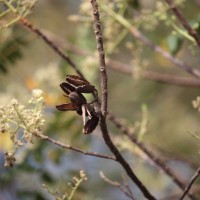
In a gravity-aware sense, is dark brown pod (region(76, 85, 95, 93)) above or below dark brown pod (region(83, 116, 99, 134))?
above

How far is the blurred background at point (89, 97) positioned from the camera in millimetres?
1342

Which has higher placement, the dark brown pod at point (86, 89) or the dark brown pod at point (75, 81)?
the dark brown pod at point (75, 81)

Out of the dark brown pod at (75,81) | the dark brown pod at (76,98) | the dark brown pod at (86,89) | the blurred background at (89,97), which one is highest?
the dark brown pod at (75,81)

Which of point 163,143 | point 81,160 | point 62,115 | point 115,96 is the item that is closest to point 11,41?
point 62,115

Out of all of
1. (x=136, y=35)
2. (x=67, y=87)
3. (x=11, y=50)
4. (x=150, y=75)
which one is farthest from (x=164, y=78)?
(x=67, y=87)

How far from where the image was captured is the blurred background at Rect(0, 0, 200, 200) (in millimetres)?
1342

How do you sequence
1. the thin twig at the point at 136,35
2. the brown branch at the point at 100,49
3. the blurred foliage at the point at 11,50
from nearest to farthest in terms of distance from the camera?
the brown branch at the point at 100,49 → the thin twig at the point at 136,35 → the blurred foliage at the point at 11,50

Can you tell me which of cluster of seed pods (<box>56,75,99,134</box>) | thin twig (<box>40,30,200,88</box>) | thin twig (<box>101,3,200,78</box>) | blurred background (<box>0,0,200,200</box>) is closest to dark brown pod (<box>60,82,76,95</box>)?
cluster of seed pods (<box>56,75,99,134</box>)

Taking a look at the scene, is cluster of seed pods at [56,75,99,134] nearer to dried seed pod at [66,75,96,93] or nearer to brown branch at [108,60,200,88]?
dried seed pod at [66,75,96,93]

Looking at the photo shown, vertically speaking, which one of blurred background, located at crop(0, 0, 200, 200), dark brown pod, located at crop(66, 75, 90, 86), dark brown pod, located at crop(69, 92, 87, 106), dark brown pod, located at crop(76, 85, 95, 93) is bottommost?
blurred background, located at crop(0, 0, 200, 200)

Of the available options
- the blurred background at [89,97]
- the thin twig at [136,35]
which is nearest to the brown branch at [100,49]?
the blurred background at [89,97]

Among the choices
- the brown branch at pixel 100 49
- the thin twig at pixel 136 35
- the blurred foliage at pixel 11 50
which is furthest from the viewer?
the blurred foliage at pixel 11 50

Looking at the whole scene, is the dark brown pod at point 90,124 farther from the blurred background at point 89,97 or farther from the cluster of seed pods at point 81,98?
the blurred background at point 89,97

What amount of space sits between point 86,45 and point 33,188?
0.52 m
